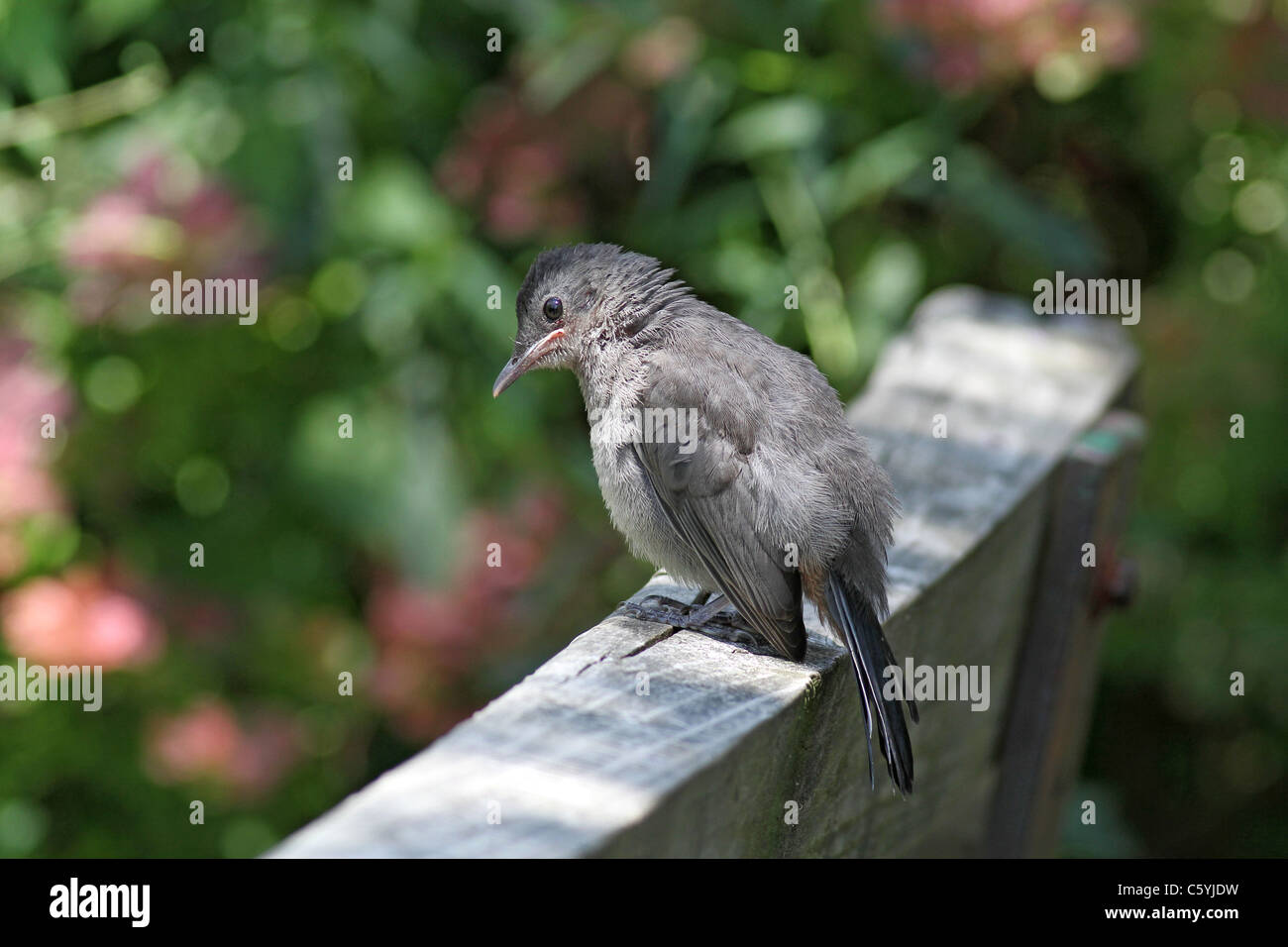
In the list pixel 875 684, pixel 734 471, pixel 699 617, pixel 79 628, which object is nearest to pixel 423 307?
pixel 79 628

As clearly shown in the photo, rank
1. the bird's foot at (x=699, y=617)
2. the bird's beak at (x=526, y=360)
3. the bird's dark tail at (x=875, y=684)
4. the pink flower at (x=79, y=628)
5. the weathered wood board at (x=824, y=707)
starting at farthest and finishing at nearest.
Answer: the pink flower at (x=79, y=628) < the bird's beak at (x=526, y=360) < the bird's foot at (x=699, y=617) < the bird's dark tail at (x=875, y=684) < the weathered wood board at (x=824, y=707)

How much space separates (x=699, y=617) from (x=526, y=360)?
111cm

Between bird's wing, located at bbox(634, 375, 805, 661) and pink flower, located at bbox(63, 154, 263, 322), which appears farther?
pink flower, located at bbox(63, 154, 263, 322)

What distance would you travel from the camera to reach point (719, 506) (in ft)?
8.98

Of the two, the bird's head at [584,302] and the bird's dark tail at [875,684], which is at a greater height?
the bird's head at [584,302]

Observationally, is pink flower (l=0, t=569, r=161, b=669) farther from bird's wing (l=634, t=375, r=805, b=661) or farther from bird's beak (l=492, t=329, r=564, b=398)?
bird's wing (l=634, t=375, r=805, b=661)

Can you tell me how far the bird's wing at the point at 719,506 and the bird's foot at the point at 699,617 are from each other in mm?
39

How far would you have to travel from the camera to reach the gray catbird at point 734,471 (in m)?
2.41

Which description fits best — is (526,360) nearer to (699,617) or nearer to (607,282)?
(607,282)

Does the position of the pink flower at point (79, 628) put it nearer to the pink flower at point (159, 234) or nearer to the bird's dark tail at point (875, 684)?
the pink flower at point (159, 234)

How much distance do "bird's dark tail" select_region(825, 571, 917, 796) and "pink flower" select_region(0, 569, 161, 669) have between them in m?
2.17

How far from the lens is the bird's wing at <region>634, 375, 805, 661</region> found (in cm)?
256

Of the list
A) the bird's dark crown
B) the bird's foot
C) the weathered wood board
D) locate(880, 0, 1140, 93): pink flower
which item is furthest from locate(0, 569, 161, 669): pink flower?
locate(880, 0, 1140, 93): pink flower

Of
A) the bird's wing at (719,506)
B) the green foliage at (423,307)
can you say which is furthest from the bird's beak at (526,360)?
the green foliage at (423,307)
